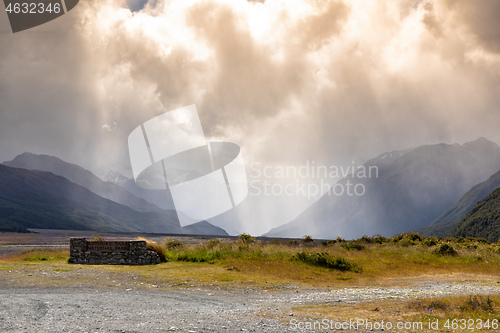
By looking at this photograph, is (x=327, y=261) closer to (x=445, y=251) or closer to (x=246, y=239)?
(x=246, y=239)

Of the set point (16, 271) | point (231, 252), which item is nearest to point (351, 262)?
point (231, 252)

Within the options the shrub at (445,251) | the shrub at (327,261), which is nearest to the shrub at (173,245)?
the shrub at (327,261)

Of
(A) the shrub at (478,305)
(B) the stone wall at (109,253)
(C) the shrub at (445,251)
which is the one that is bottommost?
(A) the shrub at (478,305)

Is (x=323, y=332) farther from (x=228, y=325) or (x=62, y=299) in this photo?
(x=62, y=299)

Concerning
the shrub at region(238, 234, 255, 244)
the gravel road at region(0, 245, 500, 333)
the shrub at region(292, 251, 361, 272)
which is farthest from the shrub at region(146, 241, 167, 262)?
the shrub at region(292, 251, 361, 272)

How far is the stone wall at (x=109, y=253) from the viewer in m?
31.9

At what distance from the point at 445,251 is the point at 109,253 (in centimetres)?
2951

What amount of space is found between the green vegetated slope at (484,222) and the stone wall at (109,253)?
455 feet

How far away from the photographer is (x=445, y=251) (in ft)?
Result: 120

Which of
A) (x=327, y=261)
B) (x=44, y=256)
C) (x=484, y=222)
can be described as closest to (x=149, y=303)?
(x=327, y=261)

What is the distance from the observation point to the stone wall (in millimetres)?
31891

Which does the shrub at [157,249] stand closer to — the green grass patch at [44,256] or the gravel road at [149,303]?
the green grass patch at [44,256]

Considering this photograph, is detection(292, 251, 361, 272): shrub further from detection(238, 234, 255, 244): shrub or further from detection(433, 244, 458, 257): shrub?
detection(433, 244, 458, 257): shrub

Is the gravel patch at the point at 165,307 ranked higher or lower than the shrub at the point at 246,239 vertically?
lower
